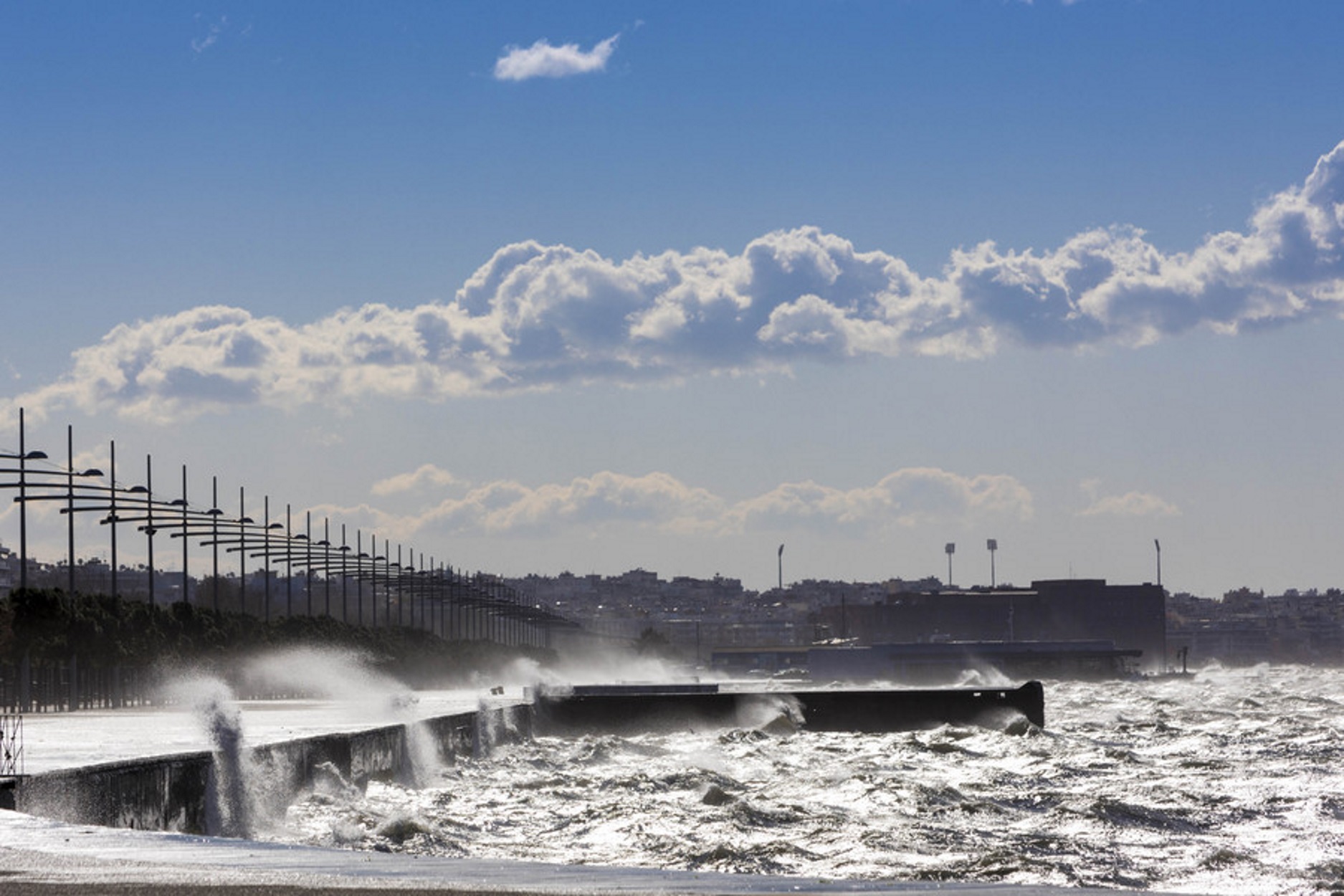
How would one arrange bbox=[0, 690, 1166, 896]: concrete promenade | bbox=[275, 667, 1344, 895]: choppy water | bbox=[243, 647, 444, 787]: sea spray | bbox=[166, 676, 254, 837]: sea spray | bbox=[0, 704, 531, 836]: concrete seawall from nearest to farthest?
1. bbox=[0, 690, 1166, 896]: concrete promenade
2. bbox=[0, 704, 531, 836]: concrete seawall
3. bbox=[166, 676, 254, 837]: sea spray
4. bbox=[275, 667, 1344, 895]: choppy water
5. bbox=[243, 647, 444, 787]: sea spray

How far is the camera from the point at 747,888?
37.3ft

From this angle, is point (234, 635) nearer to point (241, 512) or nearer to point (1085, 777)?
point (241, 512)

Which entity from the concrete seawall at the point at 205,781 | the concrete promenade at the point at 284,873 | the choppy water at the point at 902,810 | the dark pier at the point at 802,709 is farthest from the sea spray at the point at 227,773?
the dark pier at the point at 802,709

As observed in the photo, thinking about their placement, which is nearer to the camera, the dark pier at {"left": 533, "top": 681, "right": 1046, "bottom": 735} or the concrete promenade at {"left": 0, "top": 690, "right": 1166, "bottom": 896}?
the concrete promenade at {"left": 0, "top": 690, "right": 1166, "bottom": 896}

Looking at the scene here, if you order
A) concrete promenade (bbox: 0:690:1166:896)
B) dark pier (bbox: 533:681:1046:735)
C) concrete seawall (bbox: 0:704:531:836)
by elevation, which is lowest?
dark pier (bbox: 533:681:1046:735)

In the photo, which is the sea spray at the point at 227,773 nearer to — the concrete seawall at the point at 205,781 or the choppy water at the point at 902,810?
the concrete seawall at the point at 205,781

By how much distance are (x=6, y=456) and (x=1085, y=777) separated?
35617 mm

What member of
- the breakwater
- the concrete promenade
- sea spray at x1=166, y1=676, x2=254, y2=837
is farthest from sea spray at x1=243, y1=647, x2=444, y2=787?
the concrete promenade

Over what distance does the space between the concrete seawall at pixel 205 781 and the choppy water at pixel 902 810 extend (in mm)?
645

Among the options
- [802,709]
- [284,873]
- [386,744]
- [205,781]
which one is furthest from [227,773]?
[802,709]

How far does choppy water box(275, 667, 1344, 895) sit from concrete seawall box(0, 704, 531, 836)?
0.64 metres

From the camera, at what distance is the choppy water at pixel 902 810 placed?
2658 cm

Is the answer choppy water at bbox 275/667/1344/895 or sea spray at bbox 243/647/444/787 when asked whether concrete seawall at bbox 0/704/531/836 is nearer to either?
sea spray at bbox 243/647/444/787

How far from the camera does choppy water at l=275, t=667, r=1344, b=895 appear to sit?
87.2ft
